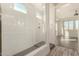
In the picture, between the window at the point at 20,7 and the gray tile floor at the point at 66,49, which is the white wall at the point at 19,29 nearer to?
the window at the point at 20,7

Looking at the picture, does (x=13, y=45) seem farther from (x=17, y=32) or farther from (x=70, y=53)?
(x=70, y=53)

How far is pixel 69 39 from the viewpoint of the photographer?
133cm

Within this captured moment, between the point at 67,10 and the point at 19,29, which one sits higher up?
the point at 67,10

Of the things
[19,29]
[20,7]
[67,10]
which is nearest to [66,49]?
[67,10]

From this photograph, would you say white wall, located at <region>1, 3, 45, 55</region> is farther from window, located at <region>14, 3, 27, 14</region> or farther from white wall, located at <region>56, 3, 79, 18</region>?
white wall, located at <region>56, 3, 79, 18</region>

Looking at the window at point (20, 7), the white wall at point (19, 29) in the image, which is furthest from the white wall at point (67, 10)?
the window at point (20, 7)

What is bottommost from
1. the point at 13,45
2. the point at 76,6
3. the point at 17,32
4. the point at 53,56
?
the point at 53,56

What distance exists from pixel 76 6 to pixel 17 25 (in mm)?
686

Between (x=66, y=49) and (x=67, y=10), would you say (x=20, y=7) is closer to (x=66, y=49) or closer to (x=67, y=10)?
(x=67, y=10)

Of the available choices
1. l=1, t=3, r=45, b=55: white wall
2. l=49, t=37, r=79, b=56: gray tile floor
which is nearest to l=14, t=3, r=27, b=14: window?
l=1, t=3, r=45, b=55: white wall

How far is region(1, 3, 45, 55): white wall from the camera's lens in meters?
1.18

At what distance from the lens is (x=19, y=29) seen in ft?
4.14

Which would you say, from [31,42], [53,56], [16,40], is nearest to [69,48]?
[53,56]

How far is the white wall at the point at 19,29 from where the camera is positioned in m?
1.18
